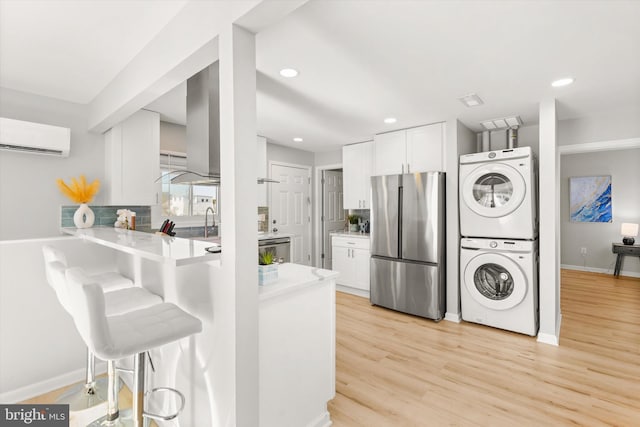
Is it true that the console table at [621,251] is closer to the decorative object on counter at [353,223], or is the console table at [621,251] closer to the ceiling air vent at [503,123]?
the ceiling air vent at [503,123]

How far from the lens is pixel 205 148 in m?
2.14

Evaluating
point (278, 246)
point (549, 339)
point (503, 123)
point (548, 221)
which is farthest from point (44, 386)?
point (503, 123)

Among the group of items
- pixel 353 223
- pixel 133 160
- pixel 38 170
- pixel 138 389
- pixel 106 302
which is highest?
pixel 133 160

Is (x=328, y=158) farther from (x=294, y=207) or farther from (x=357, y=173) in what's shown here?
(x=294, y=207)

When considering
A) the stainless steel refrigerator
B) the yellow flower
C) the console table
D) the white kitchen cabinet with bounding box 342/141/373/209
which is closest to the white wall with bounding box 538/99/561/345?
the stainless steel refrigerator

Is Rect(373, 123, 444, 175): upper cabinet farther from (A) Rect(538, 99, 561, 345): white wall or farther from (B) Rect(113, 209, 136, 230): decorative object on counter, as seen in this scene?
(B) Rect(113, 209, 136, 230): decorative object on counter

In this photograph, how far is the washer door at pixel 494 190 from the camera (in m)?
3.12

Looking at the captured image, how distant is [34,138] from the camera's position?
2.46 metres

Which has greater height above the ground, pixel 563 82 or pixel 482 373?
pixel 563 82

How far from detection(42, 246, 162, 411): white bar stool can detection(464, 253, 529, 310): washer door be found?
3.10m

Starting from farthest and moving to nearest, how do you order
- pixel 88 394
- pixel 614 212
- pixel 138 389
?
pixel 614 212 < pixel 88 394 < pixel 138 389

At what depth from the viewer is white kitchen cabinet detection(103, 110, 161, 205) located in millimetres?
2926

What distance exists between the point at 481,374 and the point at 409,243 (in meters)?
1.57

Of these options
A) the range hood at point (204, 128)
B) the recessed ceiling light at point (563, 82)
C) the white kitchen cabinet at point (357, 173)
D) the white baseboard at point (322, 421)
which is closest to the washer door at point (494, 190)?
the recessed ceiling light at point (563, 82)
